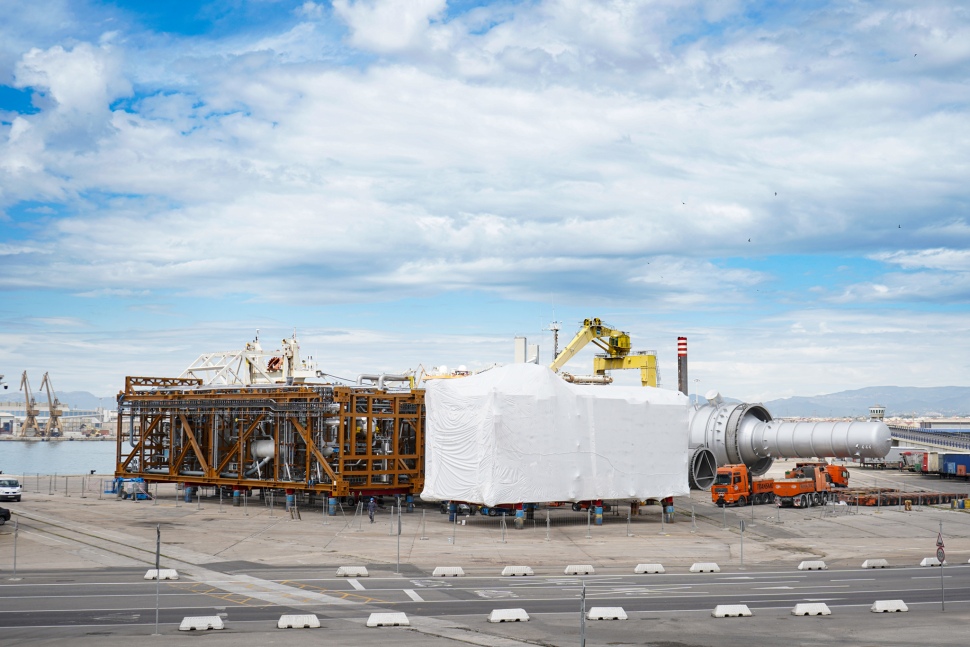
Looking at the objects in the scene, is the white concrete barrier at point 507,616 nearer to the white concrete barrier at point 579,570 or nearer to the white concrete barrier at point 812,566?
the white concrete barrier at point 579,570

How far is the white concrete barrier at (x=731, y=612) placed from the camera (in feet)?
95.2

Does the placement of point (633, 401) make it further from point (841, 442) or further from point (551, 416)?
point (841, 442)

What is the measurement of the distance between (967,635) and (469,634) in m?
13.3

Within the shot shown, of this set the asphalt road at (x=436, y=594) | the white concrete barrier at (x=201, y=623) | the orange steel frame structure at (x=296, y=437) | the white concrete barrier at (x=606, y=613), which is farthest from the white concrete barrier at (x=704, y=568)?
the orange steel frame structure at (x=296, y=437)

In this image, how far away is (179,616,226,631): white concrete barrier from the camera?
85.3 feet

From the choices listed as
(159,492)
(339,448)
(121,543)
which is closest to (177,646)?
(121,543)

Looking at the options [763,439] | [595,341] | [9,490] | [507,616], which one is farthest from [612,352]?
[507,616]

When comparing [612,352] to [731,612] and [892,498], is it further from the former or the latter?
[731,612]

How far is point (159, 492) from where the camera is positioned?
8375 cm

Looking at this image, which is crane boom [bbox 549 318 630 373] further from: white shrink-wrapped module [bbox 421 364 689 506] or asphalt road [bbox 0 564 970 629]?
asphalt road [bbox 0 564 970 629]

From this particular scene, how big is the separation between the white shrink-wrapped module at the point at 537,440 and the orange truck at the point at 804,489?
37.3ft

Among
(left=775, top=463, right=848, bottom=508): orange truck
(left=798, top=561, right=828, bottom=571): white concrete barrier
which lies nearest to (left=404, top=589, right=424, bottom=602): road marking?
(left=798, top=561, right=828, bottom=571): white concrete barrier

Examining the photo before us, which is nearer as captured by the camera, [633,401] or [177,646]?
[177,646]

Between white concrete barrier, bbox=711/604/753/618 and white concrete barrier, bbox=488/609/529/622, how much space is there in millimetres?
5784
